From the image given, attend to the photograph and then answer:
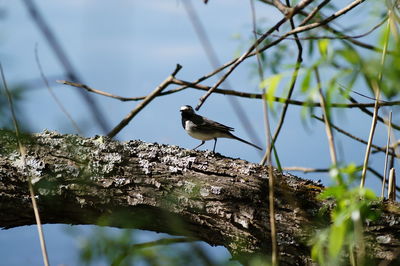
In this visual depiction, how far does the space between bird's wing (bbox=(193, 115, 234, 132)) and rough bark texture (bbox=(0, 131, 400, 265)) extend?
190cm

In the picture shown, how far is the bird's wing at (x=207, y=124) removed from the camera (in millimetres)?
4355

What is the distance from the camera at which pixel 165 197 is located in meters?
2.30

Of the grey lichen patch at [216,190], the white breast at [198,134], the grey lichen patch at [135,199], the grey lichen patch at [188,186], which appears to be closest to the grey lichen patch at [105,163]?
the grey lichen patch at [135,199]

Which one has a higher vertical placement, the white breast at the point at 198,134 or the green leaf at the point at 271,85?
the white breast at the point at 198,134

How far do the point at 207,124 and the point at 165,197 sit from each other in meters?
2.21

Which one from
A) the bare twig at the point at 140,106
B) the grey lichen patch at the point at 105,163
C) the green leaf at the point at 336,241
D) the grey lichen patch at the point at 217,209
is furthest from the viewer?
the grey lichen patch at the point at 105,163

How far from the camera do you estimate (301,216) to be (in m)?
2.21

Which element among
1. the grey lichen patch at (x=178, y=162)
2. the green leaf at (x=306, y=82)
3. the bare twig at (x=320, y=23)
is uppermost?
the bare twig at (x=320, y=23)

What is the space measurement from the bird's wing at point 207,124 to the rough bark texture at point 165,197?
190 centimetres

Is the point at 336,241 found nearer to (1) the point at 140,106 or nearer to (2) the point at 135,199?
(1) the point at 140,106

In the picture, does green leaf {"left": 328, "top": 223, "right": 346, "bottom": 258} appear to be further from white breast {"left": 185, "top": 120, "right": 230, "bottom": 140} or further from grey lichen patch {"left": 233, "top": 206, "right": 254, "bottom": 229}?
white breast {"left": 185, "top": 120, "right": 230, "bottom": 140}

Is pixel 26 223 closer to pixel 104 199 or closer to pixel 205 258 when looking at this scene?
pixel 104 199

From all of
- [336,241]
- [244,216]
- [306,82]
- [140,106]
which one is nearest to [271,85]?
[306,82]

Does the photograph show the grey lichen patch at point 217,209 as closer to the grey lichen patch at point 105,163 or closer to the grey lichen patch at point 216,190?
the grey lichen patch at point 216,190
